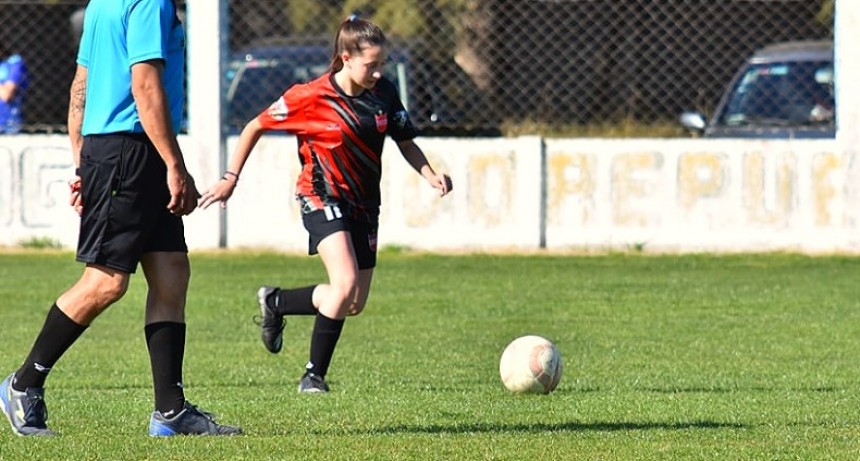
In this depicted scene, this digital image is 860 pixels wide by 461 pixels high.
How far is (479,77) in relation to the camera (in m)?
17.8

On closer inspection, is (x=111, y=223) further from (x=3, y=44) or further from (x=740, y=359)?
(x=3, y=44)

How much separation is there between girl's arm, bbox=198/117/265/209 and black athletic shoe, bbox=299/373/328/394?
36.6 inches

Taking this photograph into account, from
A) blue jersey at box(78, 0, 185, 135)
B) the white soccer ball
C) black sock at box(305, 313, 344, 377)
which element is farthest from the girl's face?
blue jersey at box(78, 0, 185, 135)

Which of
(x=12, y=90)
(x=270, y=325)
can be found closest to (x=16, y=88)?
(x=12, y=90)

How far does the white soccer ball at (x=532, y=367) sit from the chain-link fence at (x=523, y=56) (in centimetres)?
828

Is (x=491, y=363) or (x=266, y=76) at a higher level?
(x=266, y=76)

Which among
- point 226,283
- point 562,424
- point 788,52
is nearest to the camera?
point 562,424

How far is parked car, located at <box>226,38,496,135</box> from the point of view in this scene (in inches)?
667

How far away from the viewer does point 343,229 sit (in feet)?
27.5

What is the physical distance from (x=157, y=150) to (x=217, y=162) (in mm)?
9792

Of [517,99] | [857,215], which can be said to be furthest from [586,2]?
[857,215]

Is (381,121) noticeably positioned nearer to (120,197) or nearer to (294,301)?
(294,301)

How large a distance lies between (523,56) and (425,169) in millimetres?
10942

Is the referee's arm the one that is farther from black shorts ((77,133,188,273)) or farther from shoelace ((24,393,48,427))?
shoelace ((24,393,48,427))
